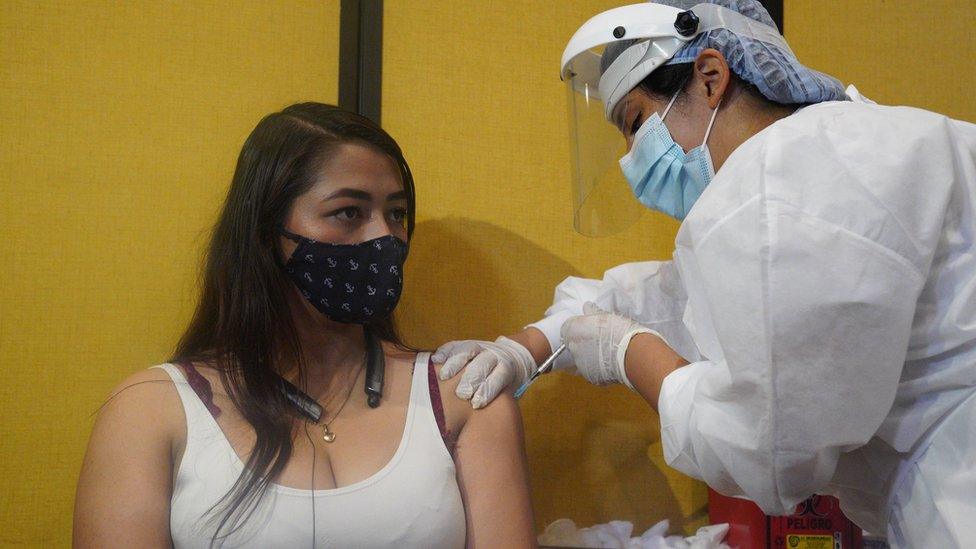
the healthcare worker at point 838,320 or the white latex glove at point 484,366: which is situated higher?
the healthcare worker at point 838,320

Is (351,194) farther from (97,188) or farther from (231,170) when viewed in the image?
(97,188)

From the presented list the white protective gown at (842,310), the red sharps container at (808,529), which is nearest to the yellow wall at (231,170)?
the red sharps container at (808,529)

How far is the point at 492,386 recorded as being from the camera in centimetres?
167

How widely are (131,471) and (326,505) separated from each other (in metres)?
0.32

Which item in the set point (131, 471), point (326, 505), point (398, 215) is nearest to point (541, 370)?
point (398, 215)

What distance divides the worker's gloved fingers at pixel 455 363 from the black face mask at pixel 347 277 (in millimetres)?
174

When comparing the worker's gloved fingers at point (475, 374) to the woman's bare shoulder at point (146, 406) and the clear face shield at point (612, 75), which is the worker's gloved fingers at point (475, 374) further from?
the woman's bare shoulder at point (146, 406)

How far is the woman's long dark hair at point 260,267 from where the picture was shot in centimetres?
162

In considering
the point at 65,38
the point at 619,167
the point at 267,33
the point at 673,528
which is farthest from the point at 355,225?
the point at 673,528

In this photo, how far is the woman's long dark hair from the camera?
162 centimetres

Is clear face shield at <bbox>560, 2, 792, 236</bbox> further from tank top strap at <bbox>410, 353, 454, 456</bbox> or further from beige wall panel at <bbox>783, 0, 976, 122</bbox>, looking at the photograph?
beige wall panel at <bbox>783, 0, 976, 122</bbox>

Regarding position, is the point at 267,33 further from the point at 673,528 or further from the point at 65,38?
the point at 673,528

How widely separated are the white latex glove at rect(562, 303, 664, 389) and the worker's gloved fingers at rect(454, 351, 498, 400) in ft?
0.56

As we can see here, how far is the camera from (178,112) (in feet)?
6.72
